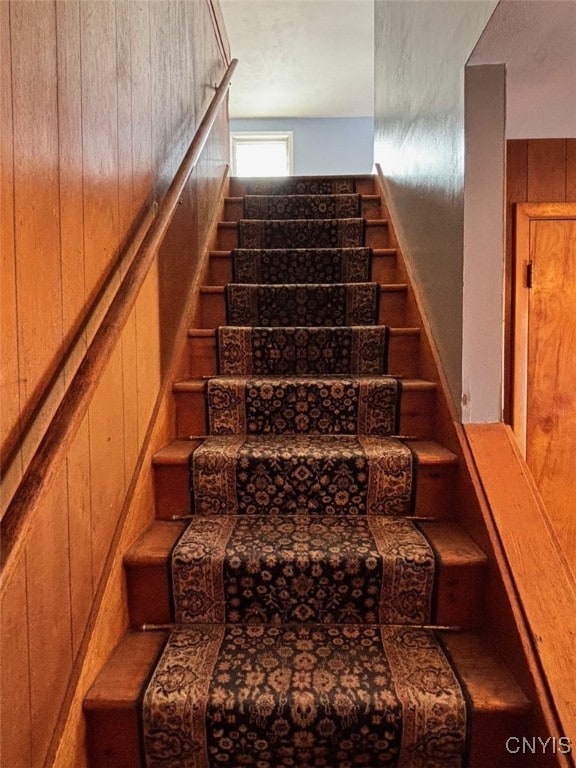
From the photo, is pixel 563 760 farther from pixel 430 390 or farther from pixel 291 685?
pixel 430 390

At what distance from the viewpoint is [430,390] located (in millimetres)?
1663

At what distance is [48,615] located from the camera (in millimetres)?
909

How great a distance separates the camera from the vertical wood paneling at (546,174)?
225 centimetres

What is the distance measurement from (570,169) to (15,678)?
8.91 feet

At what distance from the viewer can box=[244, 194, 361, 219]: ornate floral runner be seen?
2.74m

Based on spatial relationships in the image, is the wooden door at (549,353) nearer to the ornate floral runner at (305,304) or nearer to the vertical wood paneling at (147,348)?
the ornate floral runner at (305,304)

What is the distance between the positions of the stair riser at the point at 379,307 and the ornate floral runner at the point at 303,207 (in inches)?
32.5

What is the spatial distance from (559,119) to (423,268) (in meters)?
0.71

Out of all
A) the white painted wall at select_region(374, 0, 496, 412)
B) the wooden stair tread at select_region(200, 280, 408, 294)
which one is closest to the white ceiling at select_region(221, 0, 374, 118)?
the white painted wall at select_region(374, 0, 496, 412)

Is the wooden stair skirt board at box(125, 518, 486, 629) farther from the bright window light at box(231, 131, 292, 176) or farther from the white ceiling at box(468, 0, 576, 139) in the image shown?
the bright window light at box(231, 131, 292, 176)

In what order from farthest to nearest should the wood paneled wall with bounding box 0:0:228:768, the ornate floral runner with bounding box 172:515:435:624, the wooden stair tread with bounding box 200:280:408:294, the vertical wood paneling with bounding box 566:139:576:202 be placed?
the vertical wood paneling with bounding box 566:139:576:202 → the wooden stair tread with bounding box 200:280:408:294 → the ornate floral runner with bounding box 172:515:435:624 → the wood paneled wall with bounding box 0:0:228:768

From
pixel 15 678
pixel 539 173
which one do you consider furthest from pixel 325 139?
pixel 15 678

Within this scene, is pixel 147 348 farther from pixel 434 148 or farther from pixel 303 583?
pixel 434 148

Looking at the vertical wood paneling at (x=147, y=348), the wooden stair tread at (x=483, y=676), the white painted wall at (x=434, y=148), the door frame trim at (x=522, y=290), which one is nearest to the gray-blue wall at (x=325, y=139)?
the white painted wall at (x=434, y=148)
